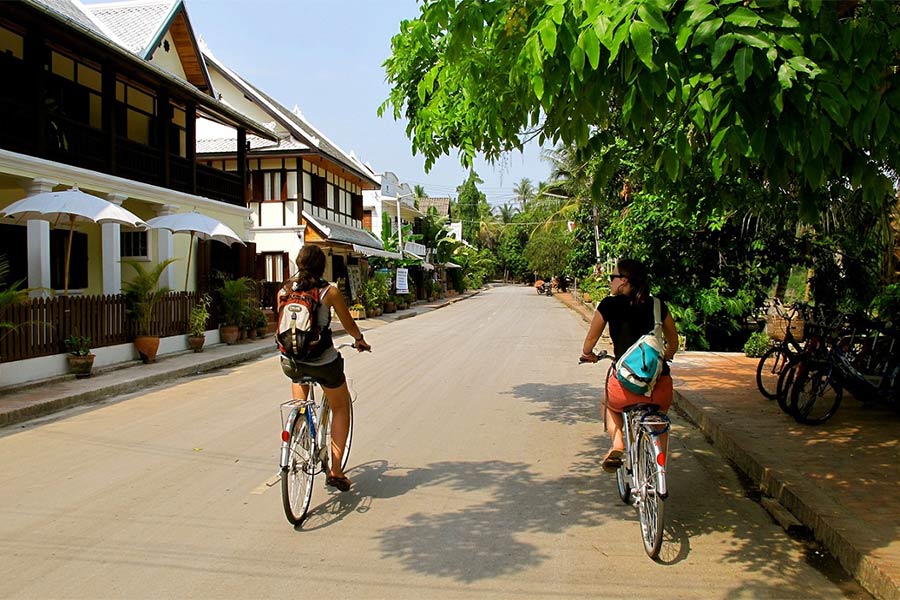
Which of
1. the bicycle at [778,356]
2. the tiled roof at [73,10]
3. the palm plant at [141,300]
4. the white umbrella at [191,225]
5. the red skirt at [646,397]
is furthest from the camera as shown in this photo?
the tiled roof at [73,10]

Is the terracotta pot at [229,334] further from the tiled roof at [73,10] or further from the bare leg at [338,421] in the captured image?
the bare leg at [338,421]

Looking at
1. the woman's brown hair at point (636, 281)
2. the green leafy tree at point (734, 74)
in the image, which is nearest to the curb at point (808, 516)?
the woman's brown hair at point (636, 281)

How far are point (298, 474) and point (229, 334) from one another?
1378 cm

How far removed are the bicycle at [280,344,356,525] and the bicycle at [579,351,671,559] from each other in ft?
7.17

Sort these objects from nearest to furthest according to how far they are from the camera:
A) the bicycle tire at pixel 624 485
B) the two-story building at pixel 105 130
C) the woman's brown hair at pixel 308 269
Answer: the woman's brown hair at pixel 308 269 → the bicycle tire at pixel 624 485 → the two-story building at pixel 105 130

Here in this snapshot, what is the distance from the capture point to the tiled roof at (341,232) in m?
28.5

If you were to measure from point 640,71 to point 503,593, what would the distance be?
275 cm

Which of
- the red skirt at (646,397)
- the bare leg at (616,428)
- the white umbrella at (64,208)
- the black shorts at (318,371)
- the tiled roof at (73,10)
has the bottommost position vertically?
the bare leg at (616,428)

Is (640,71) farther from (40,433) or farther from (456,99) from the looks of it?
(40,433)

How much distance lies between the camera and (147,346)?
1395cm

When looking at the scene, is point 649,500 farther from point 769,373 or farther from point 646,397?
point 769,373

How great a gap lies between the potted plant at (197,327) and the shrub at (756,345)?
38.6 feet

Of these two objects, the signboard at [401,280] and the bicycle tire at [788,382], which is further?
the signboard at [401,280]

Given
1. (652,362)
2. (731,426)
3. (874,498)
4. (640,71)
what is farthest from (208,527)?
(731,426)
